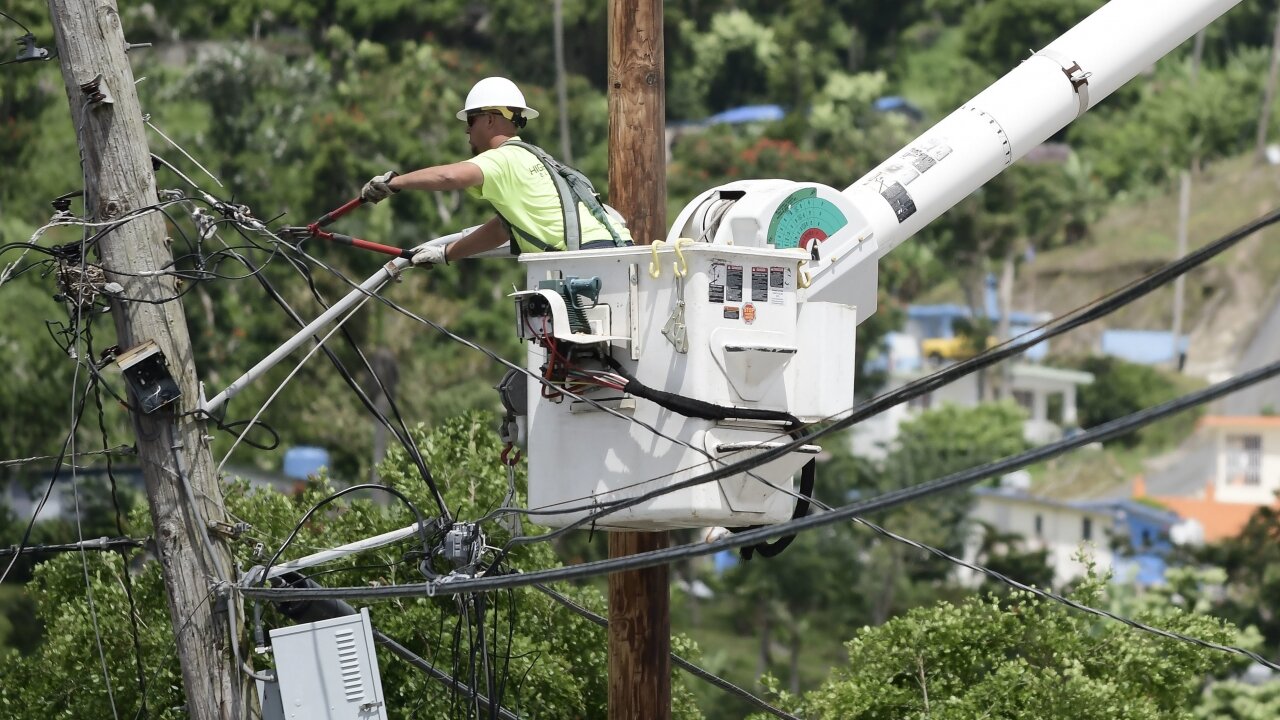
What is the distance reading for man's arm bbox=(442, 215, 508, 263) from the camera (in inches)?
397

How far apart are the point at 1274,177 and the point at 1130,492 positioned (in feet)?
80.9

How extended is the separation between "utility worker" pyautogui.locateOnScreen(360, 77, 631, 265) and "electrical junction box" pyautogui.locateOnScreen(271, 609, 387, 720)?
72.5 inches

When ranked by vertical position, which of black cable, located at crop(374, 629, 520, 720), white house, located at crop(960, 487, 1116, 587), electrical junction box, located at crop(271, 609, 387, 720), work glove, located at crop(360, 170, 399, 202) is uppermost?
work glove, located at crop(360, 170, 399, 202)

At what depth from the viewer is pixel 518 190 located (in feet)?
31.9

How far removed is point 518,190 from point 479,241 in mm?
535

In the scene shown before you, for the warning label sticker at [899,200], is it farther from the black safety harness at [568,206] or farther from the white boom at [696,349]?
the black safety harness at [568,206]

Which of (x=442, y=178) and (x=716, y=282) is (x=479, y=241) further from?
(x=716, y=282)

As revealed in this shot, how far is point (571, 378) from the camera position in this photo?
9.26 m

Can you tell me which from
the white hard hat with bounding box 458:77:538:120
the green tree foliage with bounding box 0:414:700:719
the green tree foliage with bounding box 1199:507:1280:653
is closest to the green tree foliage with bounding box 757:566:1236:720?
the green tree foliage with bounding box 0:414:700:719

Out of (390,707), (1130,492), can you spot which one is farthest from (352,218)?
(390,707)

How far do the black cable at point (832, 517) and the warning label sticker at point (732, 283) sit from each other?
1.04m

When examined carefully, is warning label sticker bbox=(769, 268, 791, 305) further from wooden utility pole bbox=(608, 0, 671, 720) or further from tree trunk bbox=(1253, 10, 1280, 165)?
tree trunk bbox=(1253, 10, 1280, 165)

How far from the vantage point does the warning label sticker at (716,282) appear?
8.95m

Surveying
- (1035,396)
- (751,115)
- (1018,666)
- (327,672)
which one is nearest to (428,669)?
(327,672)
